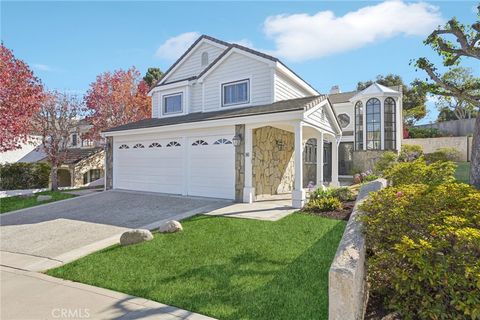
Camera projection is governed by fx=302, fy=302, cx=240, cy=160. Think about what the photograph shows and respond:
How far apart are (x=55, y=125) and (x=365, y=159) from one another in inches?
815

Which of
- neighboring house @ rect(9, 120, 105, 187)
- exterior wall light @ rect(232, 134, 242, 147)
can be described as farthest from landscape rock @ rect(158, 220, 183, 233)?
neighboring house @ rect(9, 120, 105, 187)

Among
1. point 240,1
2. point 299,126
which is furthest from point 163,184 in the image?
point 240,1

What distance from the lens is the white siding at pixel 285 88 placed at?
1299 cm

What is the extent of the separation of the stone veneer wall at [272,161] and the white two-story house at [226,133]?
0.14ft

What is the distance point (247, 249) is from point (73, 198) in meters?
10.8

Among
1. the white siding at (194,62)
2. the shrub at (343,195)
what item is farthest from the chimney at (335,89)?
the shrub at (343,195)

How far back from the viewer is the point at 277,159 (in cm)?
1337

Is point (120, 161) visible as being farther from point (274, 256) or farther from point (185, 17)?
point (274, 256)

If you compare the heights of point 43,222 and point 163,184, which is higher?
point 163,184

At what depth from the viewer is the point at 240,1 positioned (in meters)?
9.65

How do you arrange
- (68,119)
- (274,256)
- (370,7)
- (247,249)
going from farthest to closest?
(68,119)
(370,7)
(247,249)
(274,256)

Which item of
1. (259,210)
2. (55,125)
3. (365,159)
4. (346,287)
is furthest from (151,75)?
(346,287)

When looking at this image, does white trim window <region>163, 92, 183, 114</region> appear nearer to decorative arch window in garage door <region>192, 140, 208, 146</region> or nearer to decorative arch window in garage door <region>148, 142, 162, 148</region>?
decorative arch window in garage door <region>148, 142, 162, 148</region>

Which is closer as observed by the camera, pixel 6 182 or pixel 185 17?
pixel 185 17
